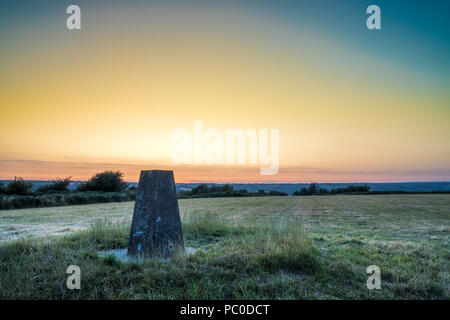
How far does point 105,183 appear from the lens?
165 ft

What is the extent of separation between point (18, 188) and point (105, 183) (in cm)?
1315

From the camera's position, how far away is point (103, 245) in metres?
7.21

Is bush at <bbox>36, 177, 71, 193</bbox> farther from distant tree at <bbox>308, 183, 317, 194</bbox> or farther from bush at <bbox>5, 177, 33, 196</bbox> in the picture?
distant tree at <bbox>308, 183, 317, 194</bbox>

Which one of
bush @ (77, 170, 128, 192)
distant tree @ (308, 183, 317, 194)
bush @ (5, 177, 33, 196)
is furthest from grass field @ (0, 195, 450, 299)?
distant tree @ (308, 183, 317, 194)

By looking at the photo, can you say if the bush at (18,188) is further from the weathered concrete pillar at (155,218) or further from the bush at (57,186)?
the weathered concrete pillar at (155,218)

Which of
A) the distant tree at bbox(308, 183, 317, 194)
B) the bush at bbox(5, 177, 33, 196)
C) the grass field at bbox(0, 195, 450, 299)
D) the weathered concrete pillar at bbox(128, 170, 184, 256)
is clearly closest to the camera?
the grass field at bbox(0, 195, 450, 299)

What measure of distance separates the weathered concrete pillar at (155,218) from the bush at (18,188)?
41.0m

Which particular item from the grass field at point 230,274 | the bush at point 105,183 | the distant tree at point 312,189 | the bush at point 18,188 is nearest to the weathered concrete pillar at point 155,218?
the grass field at point 230,274

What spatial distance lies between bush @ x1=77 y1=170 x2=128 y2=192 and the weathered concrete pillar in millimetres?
47529

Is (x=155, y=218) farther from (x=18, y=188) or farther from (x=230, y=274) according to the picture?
(x=18, y=188)

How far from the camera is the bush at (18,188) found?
1537 inches

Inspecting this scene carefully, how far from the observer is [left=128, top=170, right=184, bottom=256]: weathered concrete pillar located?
6402 millimetres

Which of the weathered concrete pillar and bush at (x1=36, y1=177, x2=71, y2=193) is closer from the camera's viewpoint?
the weathered concrete pillar
